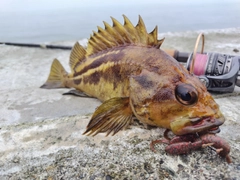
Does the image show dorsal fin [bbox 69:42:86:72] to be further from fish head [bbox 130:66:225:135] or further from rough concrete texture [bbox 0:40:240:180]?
fish head [bbox 130:66:225:135]

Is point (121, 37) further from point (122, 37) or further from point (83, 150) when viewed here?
point (83, 150)

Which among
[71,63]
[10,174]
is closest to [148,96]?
[10,174]


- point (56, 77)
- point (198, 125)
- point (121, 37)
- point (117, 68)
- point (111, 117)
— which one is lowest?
point (56, 77)

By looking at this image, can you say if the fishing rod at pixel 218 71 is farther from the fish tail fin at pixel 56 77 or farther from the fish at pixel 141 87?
the fish tail fin at pixel 56 77

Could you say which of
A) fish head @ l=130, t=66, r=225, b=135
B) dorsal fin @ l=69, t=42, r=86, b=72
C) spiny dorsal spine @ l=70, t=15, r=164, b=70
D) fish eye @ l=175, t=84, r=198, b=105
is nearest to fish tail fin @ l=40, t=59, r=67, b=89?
dorsal fin @ l=69, t=42, r=86, b=72

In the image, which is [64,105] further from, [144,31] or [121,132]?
[144,31]

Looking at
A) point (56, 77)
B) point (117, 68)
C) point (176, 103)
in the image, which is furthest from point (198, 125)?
point (56, 77)
